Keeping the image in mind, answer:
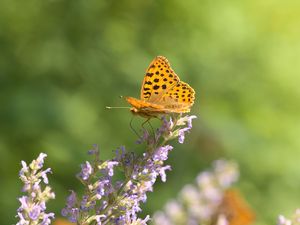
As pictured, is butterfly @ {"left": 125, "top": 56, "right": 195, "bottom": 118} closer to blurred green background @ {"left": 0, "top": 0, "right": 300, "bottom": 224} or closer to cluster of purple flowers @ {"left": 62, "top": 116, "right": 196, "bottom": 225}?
cluster of purple flowers @ {"left": 62, "top": 116, "right": 196, "bottom": 225}

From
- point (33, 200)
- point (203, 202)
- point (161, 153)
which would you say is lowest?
point (203, 202)

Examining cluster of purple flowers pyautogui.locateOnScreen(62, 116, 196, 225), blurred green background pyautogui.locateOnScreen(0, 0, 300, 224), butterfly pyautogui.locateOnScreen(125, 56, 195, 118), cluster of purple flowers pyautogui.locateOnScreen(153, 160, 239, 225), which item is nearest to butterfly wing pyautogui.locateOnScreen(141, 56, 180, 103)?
butterfly pyautogui.locateOnScreen(125, 56, 195, 118)

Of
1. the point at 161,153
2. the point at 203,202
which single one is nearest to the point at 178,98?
the point at 161,153

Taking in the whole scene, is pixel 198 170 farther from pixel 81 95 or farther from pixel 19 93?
pixel 19 93

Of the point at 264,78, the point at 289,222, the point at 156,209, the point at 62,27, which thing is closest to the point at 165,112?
the point at 289,222

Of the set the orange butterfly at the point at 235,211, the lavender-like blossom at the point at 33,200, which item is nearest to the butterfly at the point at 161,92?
the lavender-like blossom at the point at 33,200

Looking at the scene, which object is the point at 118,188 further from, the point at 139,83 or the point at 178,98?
the point at 139,83
